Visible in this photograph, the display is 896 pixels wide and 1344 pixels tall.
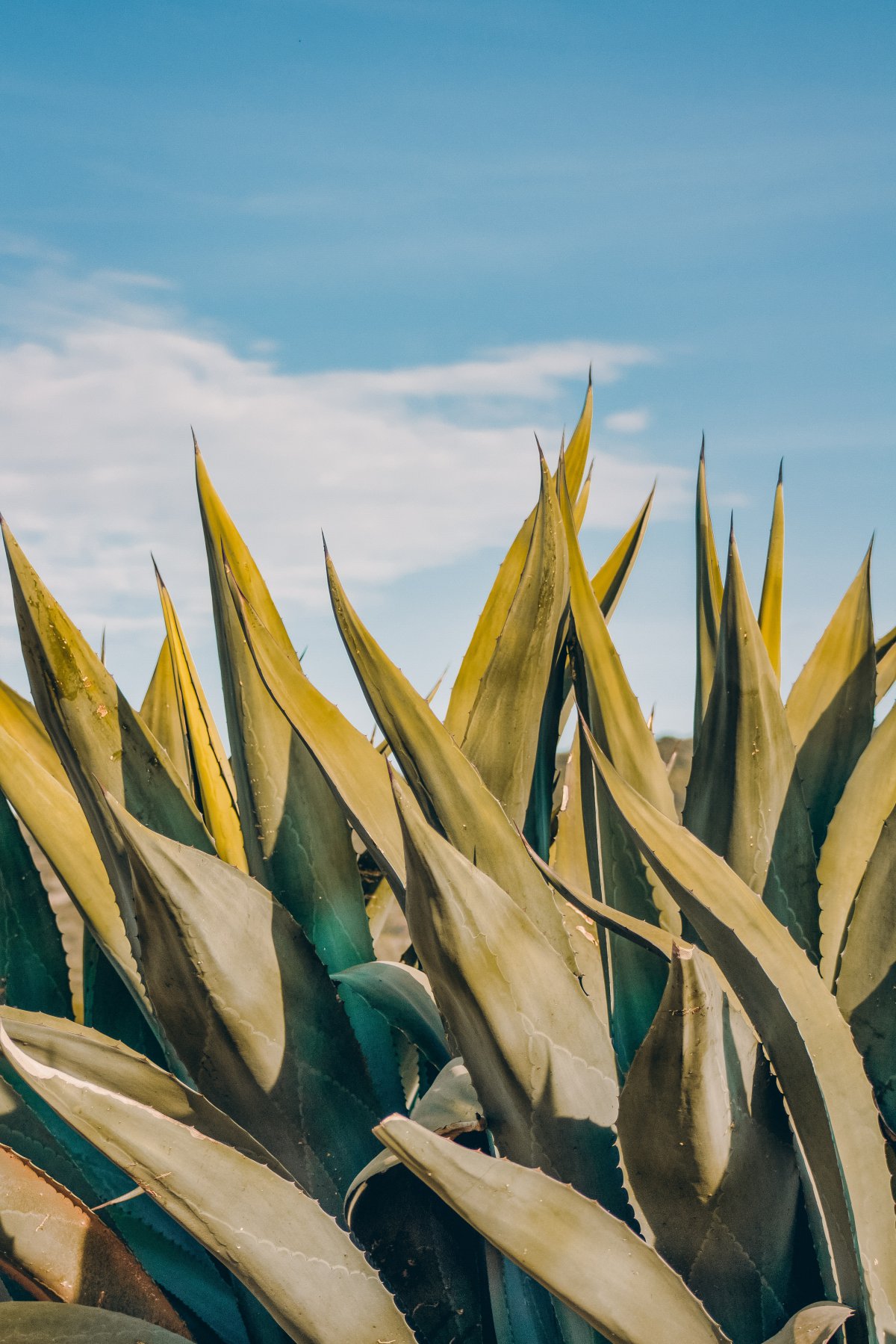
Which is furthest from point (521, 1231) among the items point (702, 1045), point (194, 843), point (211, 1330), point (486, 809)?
point (194, 843)

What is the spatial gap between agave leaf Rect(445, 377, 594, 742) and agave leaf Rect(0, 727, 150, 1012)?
390mm

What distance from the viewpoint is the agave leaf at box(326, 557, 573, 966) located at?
953mm

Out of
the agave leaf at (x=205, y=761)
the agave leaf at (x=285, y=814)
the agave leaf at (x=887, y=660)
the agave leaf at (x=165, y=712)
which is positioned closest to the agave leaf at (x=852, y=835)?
the agave leaf at (x=887, y=660)

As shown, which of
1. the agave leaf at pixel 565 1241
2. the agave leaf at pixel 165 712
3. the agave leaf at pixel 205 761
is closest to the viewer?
the agave leaf at pixel 565 1241

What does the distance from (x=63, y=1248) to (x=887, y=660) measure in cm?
106

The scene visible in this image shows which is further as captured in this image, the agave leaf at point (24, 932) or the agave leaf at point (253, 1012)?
the agave leaf at point (24, 932)

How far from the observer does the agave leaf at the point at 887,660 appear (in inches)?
53.2

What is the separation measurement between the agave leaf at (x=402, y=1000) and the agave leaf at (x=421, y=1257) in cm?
8

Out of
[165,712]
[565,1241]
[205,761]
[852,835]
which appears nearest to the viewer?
[565,1241]

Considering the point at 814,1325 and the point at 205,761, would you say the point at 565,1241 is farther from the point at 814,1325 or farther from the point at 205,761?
the point at 205,761

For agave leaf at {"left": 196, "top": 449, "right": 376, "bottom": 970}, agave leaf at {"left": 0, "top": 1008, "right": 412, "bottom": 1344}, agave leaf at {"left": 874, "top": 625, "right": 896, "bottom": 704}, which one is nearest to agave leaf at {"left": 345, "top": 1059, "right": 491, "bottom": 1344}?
agave leaf at {"left": 0, "top": 1008, "right": 412, "bottom": 1344}

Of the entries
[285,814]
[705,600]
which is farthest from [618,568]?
[285,814]

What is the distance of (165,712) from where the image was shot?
1.55 meters

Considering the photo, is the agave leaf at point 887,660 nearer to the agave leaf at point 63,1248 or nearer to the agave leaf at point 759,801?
the agave leaf at point 759,801
